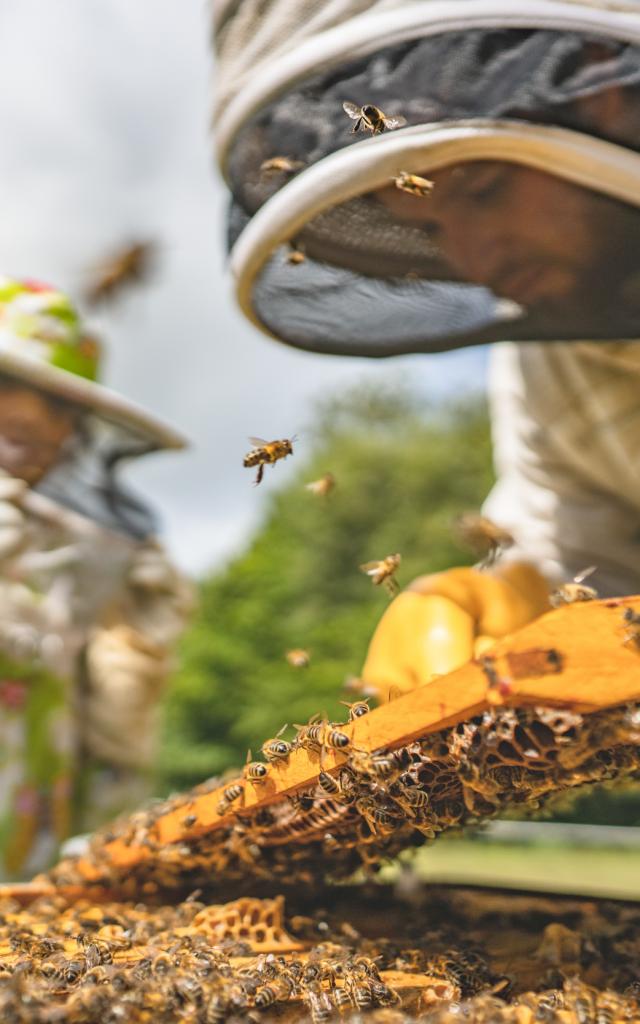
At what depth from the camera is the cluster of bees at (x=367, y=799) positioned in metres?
1.22

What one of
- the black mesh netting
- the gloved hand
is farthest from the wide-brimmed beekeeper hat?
the black mesh netting

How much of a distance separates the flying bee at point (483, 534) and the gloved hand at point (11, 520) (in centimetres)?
192

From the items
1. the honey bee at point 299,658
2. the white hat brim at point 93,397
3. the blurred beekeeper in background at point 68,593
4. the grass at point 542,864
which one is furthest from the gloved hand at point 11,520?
the grass at point 542,864

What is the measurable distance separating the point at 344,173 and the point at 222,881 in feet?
4.63

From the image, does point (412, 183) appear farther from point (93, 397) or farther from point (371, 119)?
point (93, 397)

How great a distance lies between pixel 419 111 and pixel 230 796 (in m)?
1.18

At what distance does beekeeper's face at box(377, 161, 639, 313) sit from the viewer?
5.24 feet

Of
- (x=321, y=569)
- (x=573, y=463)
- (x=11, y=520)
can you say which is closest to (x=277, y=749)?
(x=573, y=463)

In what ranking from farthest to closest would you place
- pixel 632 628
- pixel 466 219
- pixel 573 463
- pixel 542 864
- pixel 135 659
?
pixel 542 864
pixel 135 659
pixel 573 463
pixel 466 219
pixel 632 628

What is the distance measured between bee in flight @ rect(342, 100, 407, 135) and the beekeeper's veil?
1 centimetres

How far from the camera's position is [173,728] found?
23359 mm

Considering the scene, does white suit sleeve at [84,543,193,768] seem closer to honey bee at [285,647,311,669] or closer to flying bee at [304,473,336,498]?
flying bee at [304,473,336,498]

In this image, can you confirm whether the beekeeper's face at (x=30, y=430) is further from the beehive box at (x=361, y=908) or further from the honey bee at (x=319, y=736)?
the honey bee at (x=319, y=736)

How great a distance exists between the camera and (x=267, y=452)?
1901 millimetres
